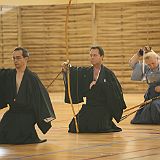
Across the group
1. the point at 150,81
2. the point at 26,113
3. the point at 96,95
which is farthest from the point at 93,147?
the point at 150,81

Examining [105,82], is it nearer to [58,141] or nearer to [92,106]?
[92,106]

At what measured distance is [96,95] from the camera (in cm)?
688

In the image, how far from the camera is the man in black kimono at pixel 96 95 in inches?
269

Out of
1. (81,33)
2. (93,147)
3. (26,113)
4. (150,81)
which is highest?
(81,33)

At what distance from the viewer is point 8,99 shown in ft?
19.4

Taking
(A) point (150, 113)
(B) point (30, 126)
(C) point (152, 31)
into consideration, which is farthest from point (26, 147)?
(C) point (152, 31)

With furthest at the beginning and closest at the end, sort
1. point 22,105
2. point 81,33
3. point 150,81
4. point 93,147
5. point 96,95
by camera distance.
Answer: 1. point 81,33
2. point 150,81
3. point 96,95
4. point 22,105
5. point 93,147

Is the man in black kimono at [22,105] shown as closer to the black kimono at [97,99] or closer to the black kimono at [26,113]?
the black kimono at [26,113]

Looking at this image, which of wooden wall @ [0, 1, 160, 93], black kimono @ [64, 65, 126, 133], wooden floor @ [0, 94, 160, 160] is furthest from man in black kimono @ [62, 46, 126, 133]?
wooden wall @ [0, 1, 160, 93]

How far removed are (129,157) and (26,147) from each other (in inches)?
45.1

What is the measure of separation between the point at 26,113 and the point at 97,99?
127cm

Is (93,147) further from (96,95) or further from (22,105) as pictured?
(96,95)

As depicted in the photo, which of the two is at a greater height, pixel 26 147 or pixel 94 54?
pixel 94 54

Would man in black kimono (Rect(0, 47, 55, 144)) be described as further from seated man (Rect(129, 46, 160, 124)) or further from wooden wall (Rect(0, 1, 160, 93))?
wooden wall (Rect(0, 1, 160, 93))
